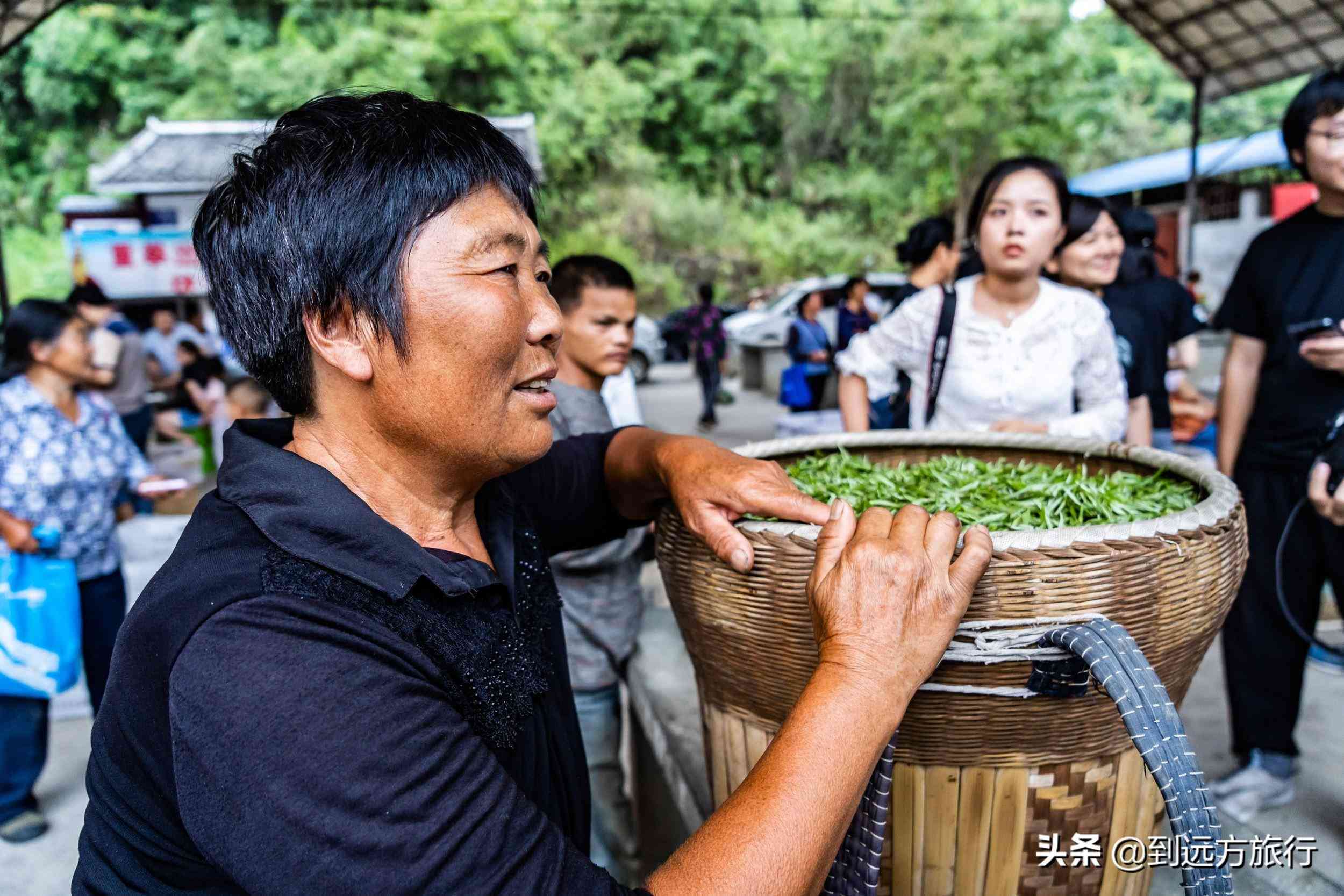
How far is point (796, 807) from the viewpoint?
900 mm

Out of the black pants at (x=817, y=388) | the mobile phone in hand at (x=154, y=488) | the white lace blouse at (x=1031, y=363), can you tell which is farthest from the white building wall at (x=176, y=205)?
the white lace blouse at (x=1031, y=363)

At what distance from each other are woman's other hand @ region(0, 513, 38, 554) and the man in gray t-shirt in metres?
1.79

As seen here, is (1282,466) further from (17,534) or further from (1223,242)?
(1223,242)

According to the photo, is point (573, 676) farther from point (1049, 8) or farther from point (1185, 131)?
point (1185, 131)

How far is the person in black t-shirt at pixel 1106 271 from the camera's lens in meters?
3.38

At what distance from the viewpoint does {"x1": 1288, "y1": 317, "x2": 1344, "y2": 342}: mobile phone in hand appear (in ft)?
7.47

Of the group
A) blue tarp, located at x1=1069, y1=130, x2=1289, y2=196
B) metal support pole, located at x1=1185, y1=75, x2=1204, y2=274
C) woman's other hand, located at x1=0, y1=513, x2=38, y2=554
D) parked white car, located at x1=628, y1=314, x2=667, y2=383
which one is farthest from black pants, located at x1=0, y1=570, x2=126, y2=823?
blue tarp, located at x1=1069, y1=130, x2=1289, y2=196

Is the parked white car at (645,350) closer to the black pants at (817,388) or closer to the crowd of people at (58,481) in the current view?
the black pants at (817,388)

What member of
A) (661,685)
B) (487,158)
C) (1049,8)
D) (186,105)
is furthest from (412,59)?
(487,158)

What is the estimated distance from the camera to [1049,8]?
15320mm

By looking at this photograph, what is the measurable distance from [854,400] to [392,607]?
78.8 inches

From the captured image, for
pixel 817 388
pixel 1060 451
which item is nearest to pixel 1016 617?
pixel 1060 451

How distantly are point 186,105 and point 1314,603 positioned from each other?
22.3 m

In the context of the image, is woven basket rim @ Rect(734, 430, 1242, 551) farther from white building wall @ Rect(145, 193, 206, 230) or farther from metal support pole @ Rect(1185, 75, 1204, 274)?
white building wall @ Rect(145, 193, 206, 230)
